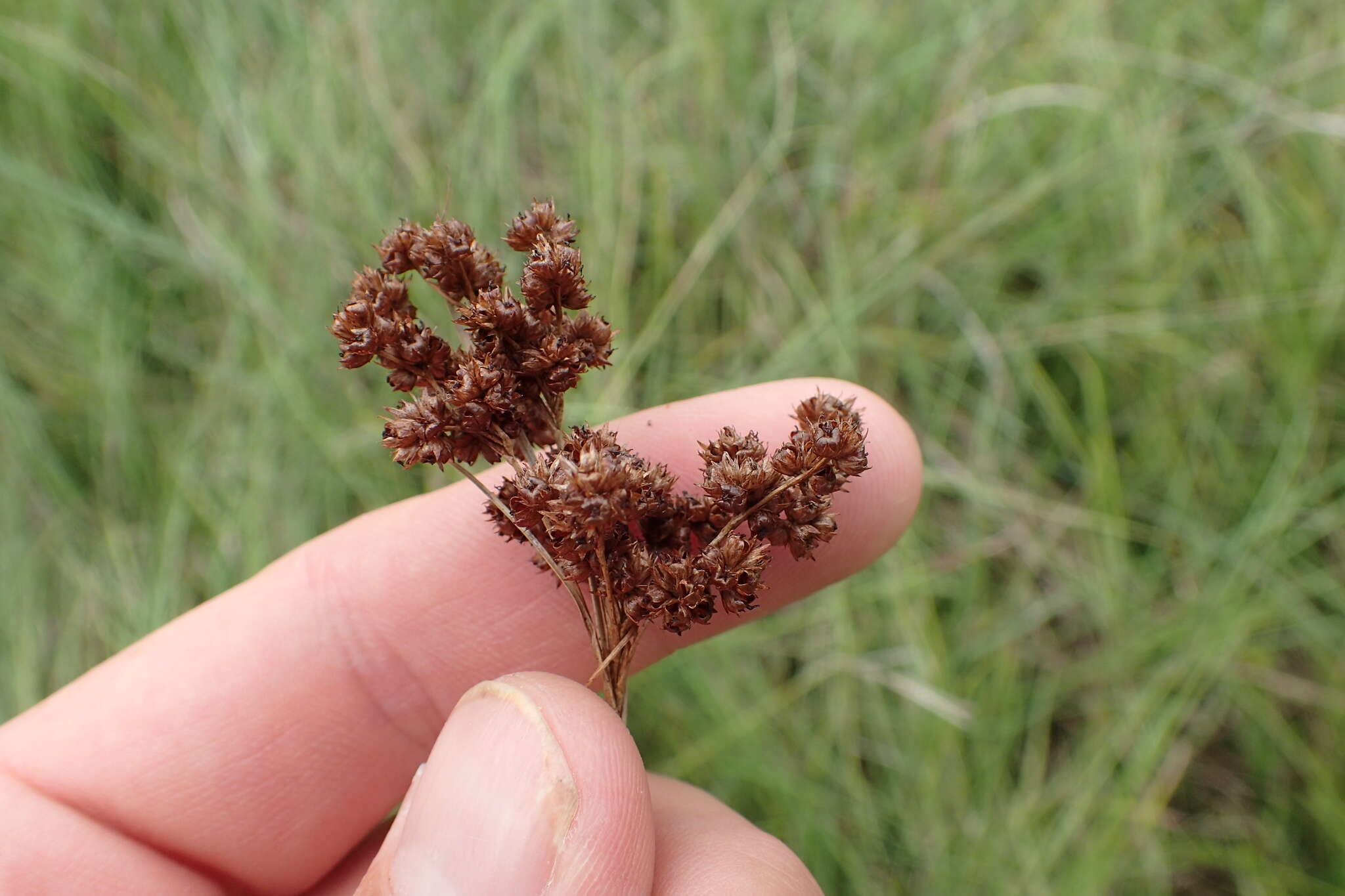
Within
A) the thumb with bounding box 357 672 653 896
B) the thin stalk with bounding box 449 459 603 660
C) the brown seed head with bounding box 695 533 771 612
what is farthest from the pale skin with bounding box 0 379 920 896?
the brown seed head with bounding box 695 533 771 612

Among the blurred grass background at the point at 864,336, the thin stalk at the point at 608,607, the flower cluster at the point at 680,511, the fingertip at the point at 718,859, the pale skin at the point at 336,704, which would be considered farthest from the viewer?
the blurred grass background at the point at 864,336

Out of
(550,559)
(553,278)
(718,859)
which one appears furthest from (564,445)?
(718,859)

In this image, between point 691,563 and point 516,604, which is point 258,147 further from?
point 691,563

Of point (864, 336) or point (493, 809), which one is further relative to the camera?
point (864, 336)

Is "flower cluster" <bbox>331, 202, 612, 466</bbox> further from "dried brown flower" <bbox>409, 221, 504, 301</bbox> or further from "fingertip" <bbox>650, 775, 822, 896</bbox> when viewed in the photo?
"fingertip" <bbox>650, 775, 822, 896</bbox>

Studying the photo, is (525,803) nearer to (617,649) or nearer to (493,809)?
(493,809)

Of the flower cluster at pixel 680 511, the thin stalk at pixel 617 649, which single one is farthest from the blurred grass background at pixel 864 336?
the flower cluster at pixel 680 511

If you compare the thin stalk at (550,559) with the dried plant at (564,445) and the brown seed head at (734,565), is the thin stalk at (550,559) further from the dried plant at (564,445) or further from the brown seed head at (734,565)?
the brown seed head at (734,565)
